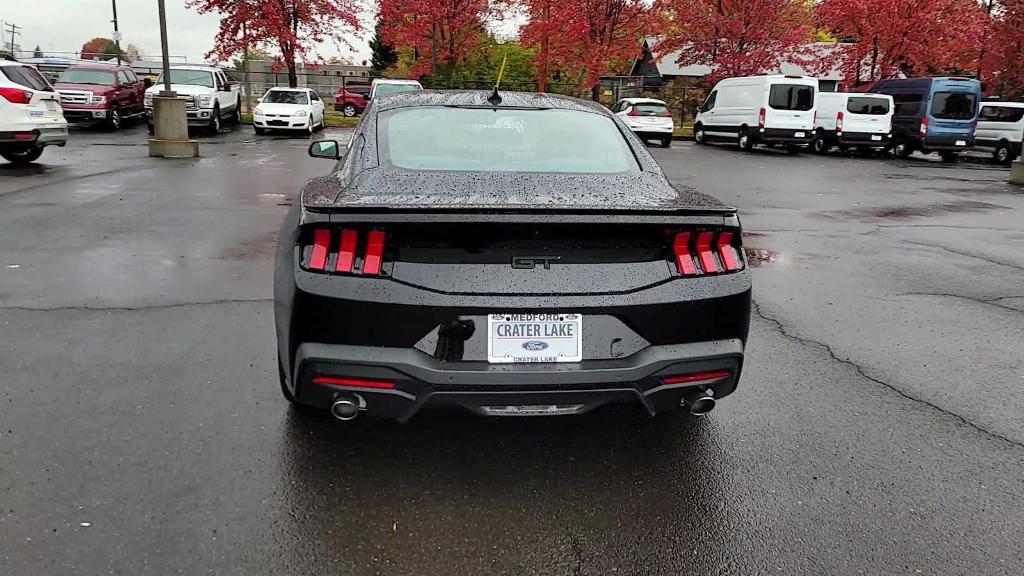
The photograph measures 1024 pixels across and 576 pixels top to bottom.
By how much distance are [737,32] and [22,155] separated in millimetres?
26909

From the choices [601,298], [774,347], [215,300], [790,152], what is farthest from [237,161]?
[790,152]

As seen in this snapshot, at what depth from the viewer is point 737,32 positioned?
104 ft

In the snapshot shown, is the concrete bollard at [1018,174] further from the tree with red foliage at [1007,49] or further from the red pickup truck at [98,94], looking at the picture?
the red pickup truck at [98,94]

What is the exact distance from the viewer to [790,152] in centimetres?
2559

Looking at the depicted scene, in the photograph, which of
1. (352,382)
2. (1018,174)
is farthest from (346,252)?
(1018,174)

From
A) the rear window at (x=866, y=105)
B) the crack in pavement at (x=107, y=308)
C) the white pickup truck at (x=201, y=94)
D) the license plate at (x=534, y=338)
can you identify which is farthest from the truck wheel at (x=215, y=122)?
the license plate at (x=534, y=338)

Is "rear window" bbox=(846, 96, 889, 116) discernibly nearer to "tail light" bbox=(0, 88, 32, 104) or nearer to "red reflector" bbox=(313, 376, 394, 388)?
"tail light" bbox=(0, 88, 32, 104)

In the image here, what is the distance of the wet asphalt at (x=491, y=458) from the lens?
8.73 feet

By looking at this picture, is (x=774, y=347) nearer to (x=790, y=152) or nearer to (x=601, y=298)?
(x=601, y=298)

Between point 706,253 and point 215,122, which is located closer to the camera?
point 706,253

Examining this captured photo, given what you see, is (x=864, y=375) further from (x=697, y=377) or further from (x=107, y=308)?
(x=107, y=308)

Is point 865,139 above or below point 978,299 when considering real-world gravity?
above

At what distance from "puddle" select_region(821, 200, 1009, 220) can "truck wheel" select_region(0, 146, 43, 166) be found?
527 inches

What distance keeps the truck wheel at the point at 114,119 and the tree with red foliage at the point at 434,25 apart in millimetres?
12412
